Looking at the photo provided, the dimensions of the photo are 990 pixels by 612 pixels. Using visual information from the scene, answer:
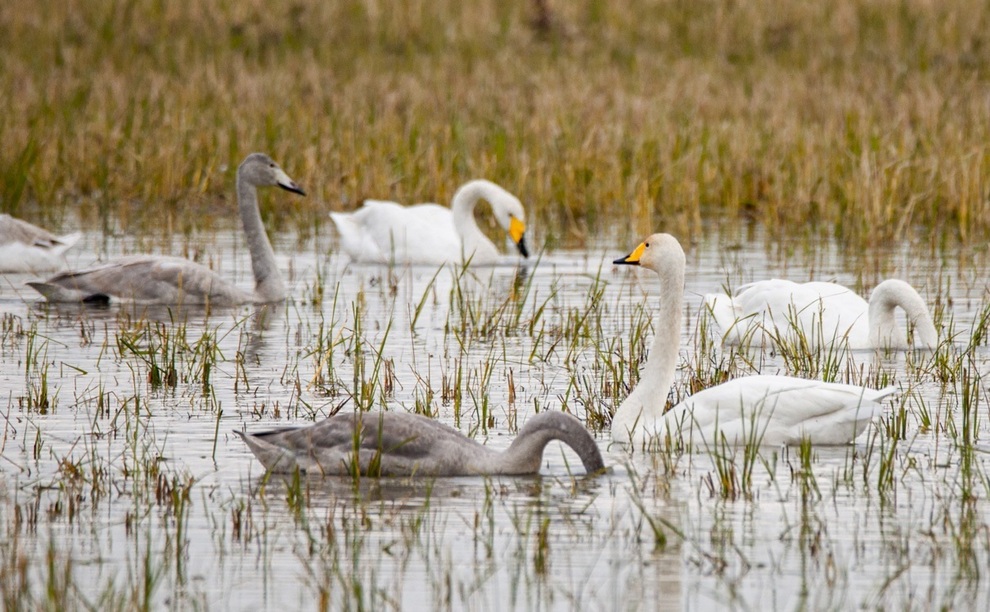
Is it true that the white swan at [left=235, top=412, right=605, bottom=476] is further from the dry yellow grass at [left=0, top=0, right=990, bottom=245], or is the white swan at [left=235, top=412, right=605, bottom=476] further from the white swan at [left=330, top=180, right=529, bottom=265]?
the white swan at [left=330, top=180, right=529, bottom=265]

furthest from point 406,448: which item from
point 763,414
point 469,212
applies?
point 469,212

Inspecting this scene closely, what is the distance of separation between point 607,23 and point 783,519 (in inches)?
814

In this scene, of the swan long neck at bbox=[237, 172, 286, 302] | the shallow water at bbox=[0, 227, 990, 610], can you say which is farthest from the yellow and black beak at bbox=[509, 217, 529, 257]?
the shallow water at bbox=[0, 227, 990, 610]

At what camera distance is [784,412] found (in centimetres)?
680

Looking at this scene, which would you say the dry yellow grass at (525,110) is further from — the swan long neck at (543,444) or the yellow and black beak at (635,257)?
the swan long neck at (543,444)

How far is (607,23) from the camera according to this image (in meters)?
25.8

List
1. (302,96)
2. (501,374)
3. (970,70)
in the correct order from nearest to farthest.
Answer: (501,374) → (302,96) → (970,70)

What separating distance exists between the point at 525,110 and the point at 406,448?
1242cm

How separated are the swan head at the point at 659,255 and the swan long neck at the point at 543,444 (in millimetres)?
1248

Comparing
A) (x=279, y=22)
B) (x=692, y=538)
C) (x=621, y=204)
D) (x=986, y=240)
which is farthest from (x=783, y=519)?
(x=279, y=22)

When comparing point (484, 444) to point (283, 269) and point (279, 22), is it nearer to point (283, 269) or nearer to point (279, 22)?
point (283, 269)

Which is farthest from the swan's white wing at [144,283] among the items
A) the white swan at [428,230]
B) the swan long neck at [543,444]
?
the swan long neck at [543,444]

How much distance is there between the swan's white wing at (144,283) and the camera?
1113 cm

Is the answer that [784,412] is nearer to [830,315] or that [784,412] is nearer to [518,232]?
[830,315]
